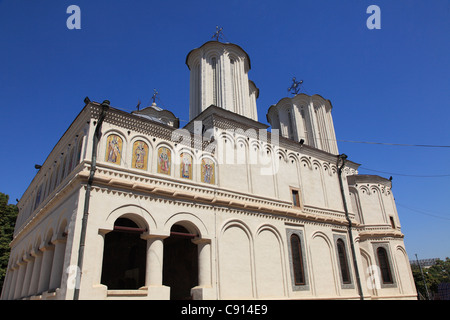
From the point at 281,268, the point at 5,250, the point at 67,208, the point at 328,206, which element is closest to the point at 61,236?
the point at 67,208

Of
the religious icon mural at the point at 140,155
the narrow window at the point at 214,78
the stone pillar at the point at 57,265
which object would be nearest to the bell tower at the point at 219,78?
the narrow window at the point at 214,78

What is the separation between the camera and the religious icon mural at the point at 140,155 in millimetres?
12565

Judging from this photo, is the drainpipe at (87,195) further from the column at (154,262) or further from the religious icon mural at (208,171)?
the religious icon mural at (208,171)

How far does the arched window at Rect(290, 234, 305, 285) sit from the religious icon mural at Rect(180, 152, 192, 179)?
21.4 ft

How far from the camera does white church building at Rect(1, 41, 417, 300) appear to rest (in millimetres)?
11313

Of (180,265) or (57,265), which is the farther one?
(180,265)

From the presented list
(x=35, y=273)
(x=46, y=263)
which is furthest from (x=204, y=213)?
(x=35, y=273)

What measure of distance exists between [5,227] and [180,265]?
21.1 m

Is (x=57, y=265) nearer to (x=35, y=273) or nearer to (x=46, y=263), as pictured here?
(x=46, y=263)

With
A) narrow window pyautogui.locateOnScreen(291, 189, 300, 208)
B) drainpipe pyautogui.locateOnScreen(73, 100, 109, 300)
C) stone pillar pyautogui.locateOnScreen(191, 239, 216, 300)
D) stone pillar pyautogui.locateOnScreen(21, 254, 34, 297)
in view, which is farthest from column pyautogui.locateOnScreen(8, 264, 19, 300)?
narrow window pyautogui.locateOnScreen(291, 189, 300, 208)

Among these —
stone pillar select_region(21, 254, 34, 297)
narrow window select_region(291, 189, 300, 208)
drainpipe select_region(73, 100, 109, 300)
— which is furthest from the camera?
narrow window select_region(291, 189, 300, 208)

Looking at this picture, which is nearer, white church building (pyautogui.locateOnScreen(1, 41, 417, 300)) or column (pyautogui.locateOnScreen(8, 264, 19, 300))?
white church building (pyautogui.locateOnScreen(1, 41, 417, 300))

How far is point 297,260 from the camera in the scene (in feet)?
52.7

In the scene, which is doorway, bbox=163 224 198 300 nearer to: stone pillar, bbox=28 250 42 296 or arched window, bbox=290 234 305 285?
arched window, bbox=290 234 305 285
